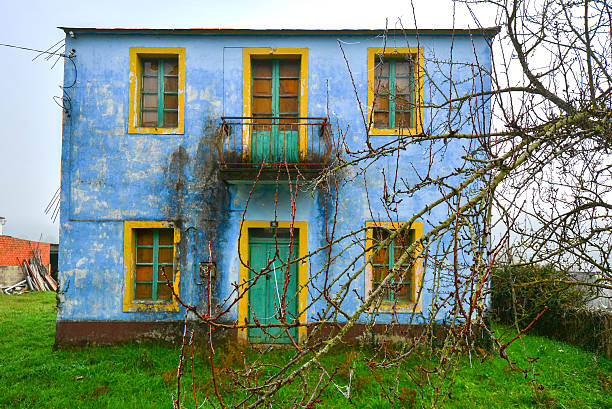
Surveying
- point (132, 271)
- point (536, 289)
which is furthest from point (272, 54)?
point (536, 289)

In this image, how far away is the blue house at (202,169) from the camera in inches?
302

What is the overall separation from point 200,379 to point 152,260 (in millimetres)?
2795

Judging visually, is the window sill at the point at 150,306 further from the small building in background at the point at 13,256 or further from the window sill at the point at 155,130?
the small building in background at the point at 13,256

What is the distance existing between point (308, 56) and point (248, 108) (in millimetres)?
1592

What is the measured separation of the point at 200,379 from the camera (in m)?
6.14

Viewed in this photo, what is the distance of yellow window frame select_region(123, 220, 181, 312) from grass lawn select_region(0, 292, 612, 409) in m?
0.73

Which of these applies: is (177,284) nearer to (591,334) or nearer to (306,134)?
(306,134)

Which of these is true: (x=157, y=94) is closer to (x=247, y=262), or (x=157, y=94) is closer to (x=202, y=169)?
(x=202, y=169)

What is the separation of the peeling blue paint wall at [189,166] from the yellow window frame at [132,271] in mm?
119

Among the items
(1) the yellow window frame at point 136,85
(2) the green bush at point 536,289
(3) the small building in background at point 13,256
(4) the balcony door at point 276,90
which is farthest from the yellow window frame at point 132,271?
(3) the small building in background at point 13,256

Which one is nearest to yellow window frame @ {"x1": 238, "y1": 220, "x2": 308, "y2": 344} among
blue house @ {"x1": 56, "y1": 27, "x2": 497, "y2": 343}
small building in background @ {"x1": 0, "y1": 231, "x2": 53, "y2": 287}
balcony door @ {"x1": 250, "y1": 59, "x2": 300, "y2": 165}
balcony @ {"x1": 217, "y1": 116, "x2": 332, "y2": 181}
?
blue house @ {"x1": 56, "y1": 27, "x2": 497, "y2": 343}

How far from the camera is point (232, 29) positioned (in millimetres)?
7688

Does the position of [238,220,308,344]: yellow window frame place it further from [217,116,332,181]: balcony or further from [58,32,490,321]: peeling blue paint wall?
[217,116,332,181]: balcony

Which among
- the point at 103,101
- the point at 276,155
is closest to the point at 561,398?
the point at 276,155
